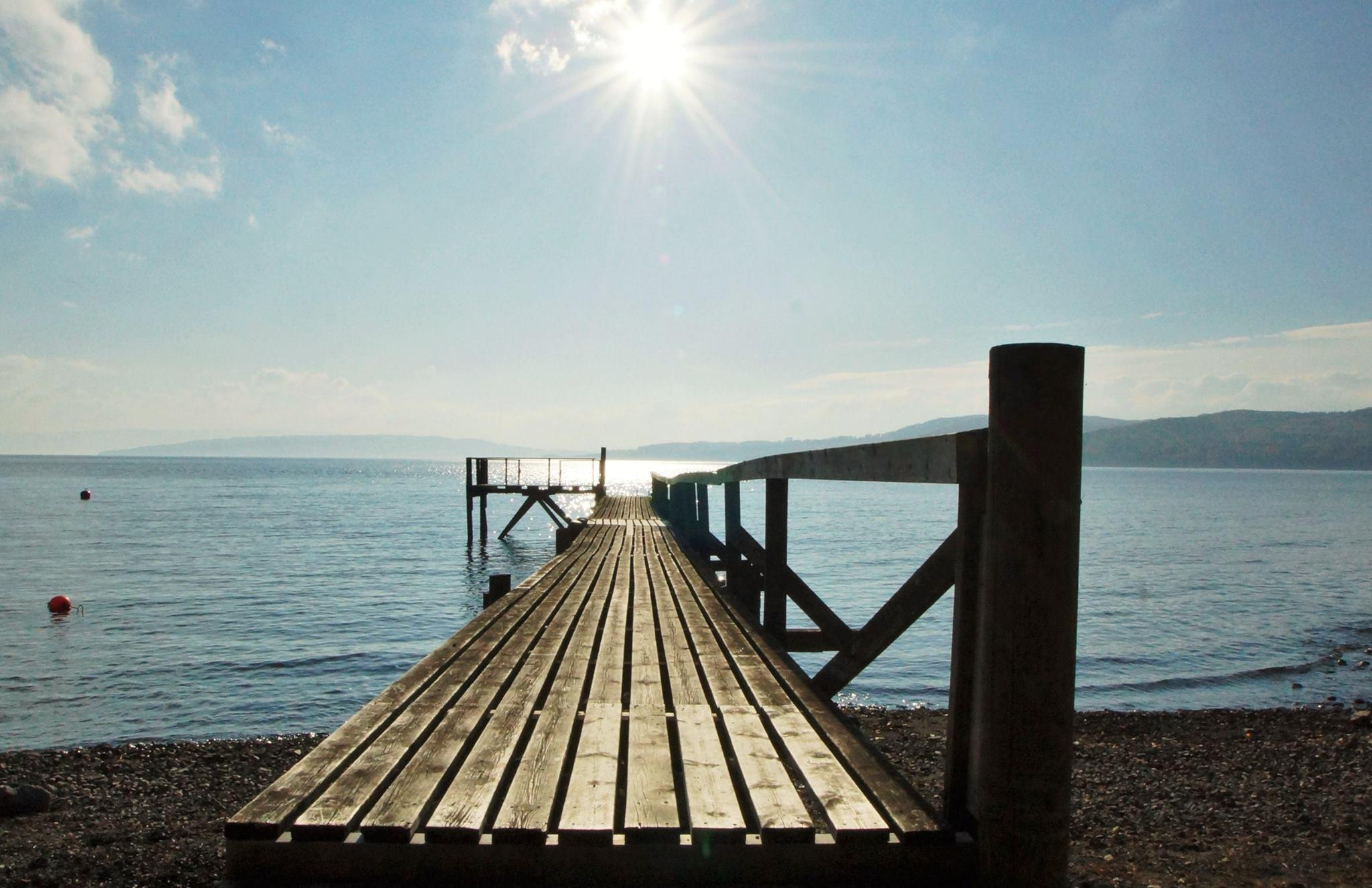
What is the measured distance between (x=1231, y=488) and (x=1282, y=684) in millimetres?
122732

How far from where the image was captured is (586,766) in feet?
8.59

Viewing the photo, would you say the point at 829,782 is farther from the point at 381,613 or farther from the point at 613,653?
the point at 381,613

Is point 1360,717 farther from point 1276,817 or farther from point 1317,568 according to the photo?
point 1317,568

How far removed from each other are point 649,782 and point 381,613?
19.1m

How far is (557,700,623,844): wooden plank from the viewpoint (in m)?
2.13

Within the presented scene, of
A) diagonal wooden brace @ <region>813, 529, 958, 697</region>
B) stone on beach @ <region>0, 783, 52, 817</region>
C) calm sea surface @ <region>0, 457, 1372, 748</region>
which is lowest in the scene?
calm sea surface @ <region>0, 457, 1372, 748</region>

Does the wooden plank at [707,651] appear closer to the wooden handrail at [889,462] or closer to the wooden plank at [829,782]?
the wooden plank at [829,782]

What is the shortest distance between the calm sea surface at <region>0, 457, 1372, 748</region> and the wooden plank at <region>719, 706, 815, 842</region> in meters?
10.1

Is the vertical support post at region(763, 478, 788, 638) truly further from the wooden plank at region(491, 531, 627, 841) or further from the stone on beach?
the stone on beach

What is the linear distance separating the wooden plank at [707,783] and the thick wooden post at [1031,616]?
0.64 meters

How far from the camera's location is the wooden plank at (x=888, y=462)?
2.39 m

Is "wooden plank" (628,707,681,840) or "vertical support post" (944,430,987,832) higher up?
"vertical support post" (944,430,987,832)

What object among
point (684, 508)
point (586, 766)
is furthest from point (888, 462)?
point (684, 508)

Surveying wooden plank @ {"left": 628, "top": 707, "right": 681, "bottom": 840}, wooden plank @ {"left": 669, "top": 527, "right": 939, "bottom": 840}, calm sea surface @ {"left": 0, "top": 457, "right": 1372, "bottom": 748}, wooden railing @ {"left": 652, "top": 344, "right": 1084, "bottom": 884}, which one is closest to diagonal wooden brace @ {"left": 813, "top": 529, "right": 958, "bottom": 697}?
wooden plank @ {"left": 669, "top": 527, "right": 939, "bottom": 840}
